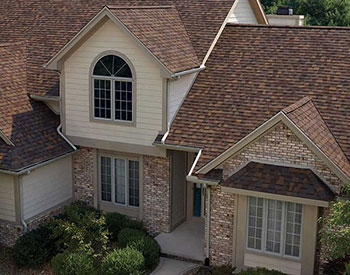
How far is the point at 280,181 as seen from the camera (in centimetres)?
1538

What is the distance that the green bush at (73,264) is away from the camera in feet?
51.6

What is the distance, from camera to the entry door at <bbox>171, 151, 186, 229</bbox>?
62.1 feet

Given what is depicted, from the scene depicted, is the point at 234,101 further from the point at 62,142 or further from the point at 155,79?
the point at 62,142

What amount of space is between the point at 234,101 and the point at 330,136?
11.9 ft

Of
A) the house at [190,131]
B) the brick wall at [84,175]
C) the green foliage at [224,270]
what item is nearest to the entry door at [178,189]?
the house at [190,131]

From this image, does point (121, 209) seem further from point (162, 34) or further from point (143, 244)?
point (162, 34)

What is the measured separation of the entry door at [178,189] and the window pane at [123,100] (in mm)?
2132

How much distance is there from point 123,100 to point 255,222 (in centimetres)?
621

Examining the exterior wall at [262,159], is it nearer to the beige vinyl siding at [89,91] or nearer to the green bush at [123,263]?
the green bush at [123,263]

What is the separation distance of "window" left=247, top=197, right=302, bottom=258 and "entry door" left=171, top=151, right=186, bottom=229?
369 cm

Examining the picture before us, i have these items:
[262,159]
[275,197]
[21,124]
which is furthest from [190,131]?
[21,124]

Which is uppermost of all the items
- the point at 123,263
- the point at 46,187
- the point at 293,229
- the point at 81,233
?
the point at 46,187

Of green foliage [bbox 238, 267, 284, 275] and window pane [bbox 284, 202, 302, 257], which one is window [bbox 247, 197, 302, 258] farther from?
green foliage [bbox 238, 267, 284, 275]

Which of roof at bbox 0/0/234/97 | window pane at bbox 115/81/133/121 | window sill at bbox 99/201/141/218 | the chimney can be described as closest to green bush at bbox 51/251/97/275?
window sill at bbox 99/201/141/218
